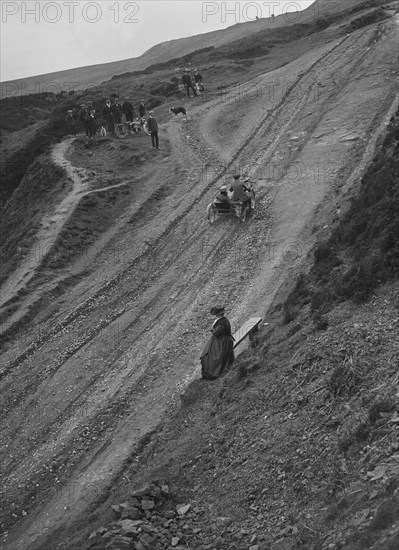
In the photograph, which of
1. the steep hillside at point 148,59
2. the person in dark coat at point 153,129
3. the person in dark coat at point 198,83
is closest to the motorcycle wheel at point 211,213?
the person in dark coat at point 153,129

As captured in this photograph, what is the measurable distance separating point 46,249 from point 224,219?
6.46m

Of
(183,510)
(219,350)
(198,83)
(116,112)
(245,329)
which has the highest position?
(198,83)

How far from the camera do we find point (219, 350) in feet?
45.1

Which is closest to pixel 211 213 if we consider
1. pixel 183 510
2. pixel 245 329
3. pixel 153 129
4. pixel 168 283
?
pixel 168 283

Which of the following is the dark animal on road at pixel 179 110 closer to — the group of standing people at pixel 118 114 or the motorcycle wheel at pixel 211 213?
the group of standing people at pixel 118 114

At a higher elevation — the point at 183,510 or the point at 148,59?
the point at 148,59

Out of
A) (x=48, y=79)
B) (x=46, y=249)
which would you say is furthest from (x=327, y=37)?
(x=48, y=79)

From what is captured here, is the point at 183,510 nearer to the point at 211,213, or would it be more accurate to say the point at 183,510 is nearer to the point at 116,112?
the point at 211,213

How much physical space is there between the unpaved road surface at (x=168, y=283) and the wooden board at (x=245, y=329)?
3.44ft

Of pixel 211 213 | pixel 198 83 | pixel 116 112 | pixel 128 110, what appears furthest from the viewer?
pixel 198 83

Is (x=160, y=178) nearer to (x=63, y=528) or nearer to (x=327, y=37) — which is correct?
(x=63, y=528)

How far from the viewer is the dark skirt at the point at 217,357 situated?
45.0 ft

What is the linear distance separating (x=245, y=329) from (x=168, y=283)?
5.49 metres

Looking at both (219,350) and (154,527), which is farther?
(219,350)
